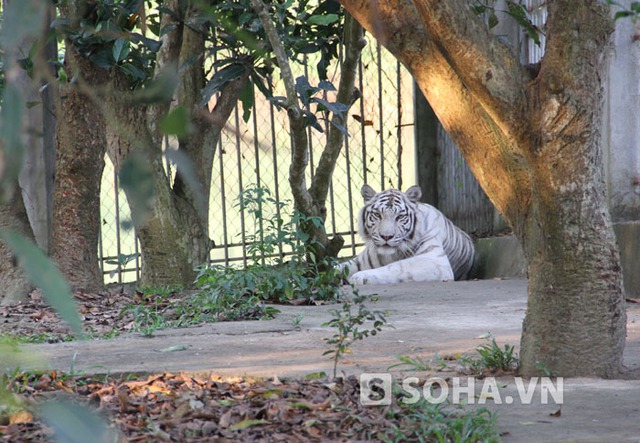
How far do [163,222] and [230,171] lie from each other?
3.90m

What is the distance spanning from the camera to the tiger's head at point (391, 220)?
895 cm

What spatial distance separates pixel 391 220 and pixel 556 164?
5838mm

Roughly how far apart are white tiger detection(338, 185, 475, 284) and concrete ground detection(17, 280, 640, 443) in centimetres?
252

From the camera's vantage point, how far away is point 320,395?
9.54ft

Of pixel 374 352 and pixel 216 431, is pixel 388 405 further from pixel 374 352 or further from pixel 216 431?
pixel 374 352

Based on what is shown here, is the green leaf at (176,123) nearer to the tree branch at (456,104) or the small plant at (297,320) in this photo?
the tree branch at (456,104)

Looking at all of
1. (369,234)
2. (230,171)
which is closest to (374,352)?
(369,234)

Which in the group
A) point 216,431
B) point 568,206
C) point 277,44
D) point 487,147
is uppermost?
point 277,44

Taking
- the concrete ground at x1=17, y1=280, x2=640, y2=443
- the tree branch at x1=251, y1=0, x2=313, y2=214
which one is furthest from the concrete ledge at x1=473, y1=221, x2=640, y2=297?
the tree branch at x1=251, y1=0, x2=313, y2=214

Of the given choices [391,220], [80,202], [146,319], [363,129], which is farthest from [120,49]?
[363,129]

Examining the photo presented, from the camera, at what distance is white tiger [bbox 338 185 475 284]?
8922 mm

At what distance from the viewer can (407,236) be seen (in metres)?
9.04

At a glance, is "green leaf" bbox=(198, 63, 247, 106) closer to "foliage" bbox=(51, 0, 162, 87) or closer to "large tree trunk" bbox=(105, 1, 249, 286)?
"large tree trunk" bbox=(105, 1, 249, 286)

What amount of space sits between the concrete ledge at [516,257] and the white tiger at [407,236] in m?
0.16
